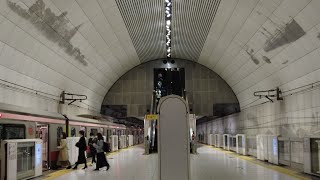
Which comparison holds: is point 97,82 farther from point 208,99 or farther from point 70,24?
point 70,24

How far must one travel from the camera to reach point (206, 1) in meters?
21.9

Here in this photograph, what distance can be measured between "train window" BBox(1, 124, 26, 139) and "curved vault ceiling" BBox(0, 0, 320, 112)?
370 centimetres

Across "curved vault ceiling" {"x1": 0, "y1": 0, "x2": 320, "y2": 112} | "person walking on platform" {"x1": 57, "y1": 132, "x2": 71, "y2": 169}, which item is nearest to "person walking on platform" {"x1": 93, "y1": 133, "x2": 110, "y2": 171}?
"person walking on platform" {"x1": 57, "y1": 132, "x2": 71, "y2": 169}

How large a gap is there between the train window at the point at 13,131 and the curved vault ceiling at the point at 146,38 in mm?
3702

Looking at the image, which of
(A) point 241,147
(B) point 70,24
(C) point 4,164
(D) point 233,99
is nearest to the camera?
(C) point 4,164

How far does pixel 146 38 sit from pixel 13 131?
18785 millimetres

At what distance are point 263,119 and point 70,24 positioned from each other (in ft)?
51.8

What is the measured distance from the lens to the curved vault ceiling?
52.2 feet

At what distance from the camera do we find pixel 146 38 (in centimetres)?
3033

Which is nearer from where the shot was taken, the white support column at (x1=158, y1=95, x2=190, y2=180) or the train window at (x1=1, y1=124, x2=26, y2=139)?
the white support column at (x1=158, y1=95, x2=190, y2=180)

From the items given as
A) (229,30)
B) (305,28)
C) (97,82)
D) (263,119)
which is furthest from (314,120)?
(97,82)

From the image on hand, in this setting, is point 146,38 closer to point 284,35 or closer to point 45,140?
point 284,35

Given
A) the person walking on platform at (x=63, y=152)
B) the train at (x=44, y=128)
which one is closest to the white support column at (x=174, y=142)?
the train at (x=44, y=128)

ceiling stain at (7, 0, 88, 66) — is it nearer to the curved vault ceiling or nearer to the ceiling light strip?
the curved vault ceiling
